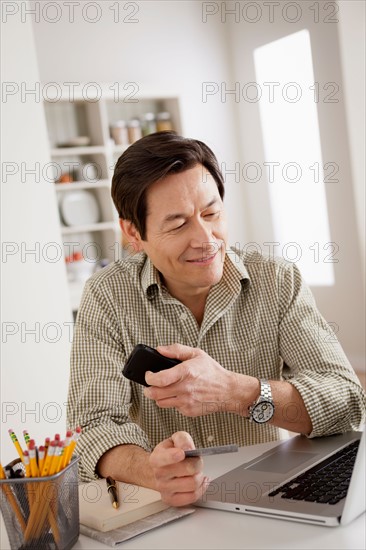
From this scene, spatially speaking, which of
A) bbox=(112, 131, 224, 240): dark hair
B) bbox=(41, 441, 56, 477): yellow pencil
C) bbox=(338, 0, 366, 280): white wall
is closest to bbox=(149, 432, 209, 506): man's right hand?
bbox=(41, 441, 56, 477): yellow pencil

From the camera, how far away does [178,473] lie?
113cm

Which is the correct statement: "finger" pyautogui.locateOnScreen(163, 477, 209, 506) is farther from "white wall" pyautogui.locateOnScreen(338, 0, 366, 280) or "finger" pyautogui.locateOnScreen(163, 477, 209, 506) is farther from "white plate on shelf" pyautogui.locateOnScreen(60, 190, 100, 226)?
"white plate on shelf" pyautogui.locateOnScreen(60, 190, 100, 226)

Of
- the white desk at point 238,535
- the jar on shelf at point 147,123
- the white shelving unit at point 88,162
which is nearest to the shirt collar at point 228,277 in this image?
the white desk at point 238,535

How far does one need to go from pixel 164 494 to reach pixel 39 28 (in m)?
4.65

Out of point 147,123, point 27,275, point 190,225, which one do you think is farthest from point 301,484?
point 147,123

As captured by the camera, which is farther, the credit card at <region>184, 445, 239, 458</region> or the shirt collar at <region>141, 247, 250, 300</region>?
the shirt collar at <region>141, 247, 250, 300</region>

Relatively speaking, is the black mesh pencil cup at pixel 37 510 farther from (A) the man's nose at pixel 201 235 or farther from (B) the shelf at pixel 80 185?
(B) the shelf at pixel 80 185

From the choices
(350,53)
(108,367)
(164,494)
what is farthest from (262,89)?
(164,494)

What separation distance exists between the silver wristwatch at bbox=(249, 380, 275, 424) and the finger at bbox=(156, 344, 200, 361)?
185mm

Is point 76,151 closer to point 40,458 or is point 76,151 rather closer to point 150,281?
point 150,281

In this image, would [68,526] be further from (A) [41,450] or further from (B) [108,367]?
(B) [108,367]

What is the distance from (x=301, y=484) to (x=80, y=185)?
4246mm

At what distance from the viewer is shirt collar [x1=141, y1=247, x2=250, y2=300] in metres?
1.62

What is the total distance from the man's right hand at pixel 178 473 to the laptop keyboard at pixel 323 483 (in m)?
0.12
